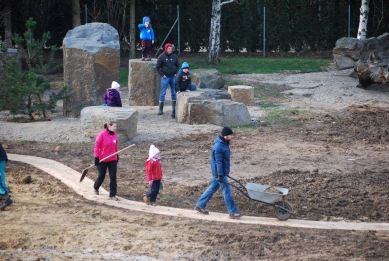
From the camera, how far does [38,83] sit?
58.9 ft

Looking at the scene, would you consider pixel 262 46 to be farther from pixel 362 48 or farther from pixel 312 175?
pixel 312 175

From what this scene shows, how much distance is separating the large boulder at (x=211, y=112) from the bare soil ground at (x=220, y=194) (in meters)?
0.36

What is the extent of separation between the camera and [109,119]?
50.9 ft

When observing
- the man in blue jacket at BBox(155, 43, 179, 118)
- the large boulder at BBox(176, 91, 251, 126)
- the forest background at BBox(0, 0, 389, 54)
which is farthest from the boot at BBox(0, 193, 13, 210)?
the forest background at BBox(0, 0, 389, 54)

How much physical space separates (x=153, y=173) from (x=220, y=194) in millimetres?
1648

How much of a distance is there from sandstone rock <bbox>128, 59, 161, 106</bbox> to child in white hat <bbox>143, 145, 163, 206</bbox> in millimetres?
9411

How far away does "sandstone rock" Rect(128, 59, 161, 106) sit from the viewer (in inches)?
798

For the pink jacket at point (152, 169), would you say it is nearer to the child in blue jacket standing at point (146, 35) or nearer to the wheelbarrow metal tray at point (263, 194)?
the wheelbarrow metal tray at point (263, 194)

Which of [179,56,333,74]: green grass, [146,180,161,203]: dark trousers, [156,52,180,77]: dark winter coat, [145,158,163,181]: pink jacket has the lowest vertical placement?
[146,180,161,203]: dark trousers

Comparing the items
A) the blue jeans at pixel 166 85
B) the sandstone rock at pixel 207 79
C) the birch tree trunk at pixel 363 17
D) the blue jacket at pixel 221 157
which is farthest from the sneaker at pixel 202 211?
the birch tree trunk at pixel 363 17

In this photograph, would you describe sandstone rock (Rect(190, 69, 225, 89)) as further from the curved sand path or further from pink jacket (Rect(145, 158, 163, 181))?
pink jacket (Rect(145, 158, 163, 181))

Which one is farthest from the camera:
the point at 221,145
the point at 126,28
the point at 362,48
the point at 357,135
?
the point at 126,28

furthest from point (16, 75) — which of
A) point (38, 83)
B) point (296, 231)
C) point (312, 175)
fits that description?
point (296, 231)

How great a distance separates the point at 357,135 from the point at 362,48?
11504mm
